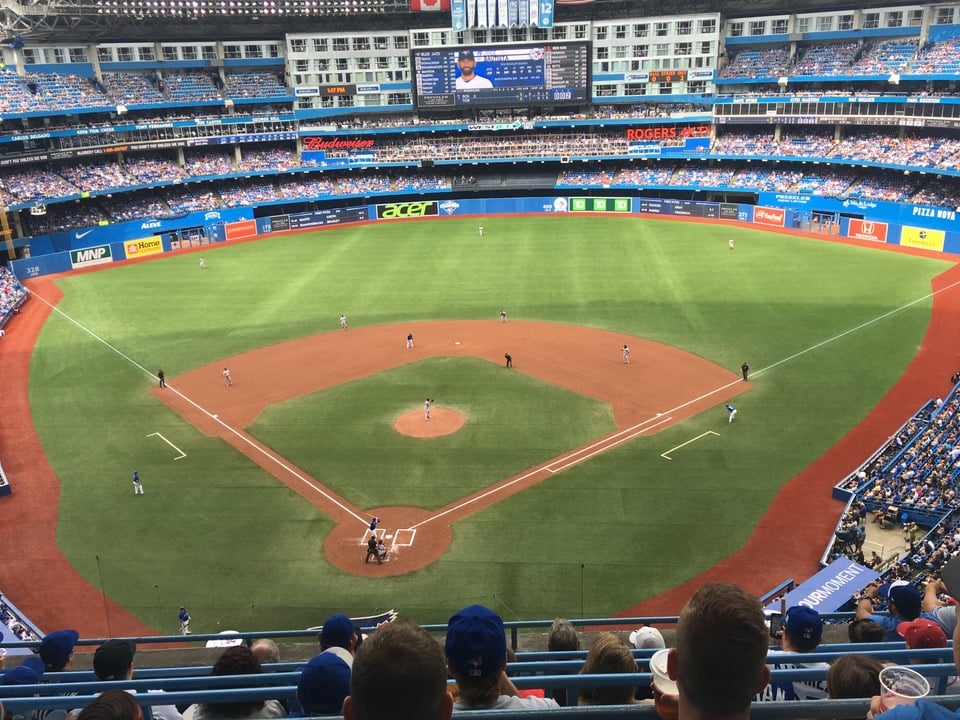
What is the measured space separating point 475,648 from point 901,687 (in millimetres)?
2336

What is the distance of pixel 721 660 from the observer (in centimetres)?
340

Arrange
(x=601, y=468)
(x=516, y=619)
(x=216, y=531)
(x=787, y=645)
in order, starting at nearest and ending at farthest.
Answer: (x=787, y=645) < (x=516, y=619) < (x=216, y=531) < (x=601, y=468)

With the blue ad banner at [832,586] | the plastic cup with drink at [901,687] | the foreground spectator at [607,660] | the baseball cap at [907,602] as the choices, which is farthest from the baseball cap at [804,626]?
the blue ad banner at [832,586]

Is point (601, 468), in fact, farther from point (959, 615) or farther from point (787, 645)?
point (959, 615)

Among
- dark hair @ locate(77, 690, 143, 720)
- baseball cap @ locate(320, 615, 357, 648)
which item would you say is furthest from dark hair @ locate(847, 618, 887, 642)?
dark hair @ locate(77, 690, 143, 720)

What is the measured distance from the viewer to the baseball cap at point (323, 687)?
5406 mm

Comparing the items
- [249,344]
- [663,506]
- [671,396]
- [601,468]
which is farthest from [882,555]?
[249,344]

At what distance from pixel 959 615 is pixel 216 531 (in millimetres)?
25066

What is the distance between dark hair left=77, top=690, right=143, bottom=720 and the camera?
4.44m

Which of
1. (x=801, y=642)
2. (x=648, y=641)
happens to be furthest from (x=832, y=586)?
(x=801, y=642)

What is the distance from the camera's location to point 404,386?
122ft

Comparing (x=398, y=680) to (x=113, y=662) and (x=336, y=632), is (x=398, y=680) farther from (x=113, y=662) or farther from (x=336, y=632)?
(x=113, y=662)

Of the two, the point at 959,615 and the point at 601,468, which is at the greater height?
the point at 959,615

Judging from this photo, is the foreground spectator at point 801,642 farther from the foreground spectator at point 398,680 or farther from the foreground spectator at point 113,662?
the foreground spectator at point 113,662
